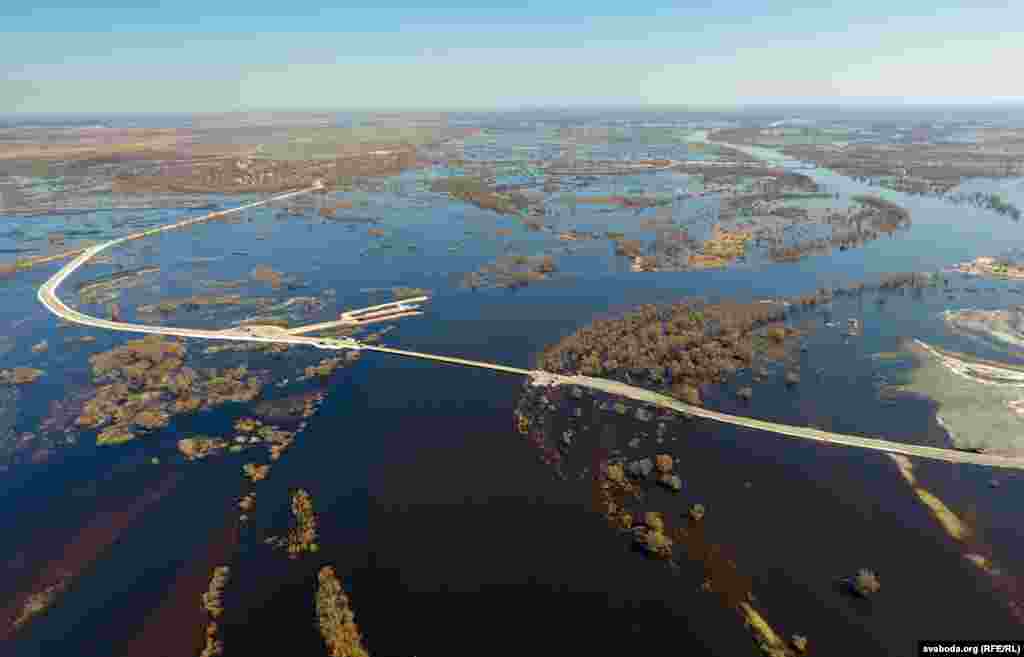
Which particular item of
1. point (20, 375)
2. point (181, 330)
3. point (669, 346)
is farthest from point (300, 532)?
point (20, 375)

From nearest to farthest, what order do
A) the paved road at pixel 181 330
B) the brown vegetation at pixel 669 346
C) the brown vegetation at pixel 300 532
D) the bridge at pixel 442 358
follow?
the brown vegetation at pixel 300 532 < the bridge at pixel 442 358 < the brown vegetation at pixel 669 346 < the paved road at pixel 181 330

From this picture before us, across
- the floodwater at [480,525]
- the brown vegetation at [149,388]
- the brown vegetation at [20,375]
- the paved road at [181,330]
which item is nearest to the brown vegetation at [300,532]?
the floodwater at [480,525]

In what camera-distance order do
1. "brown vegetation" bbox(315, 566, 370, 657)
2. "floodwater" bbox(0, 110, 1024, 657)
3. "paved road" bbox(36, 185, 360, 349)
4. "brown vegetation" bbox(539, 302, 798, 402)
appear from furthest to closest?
"paved road" bbox(36, 185, 360, 349) → "brown vegetation" bbox(539, 302, 798, 402) → "floodwater" bbox(0, 110, 1024, 657) → "brown vegetation" bbox(315, 566, 370, 657)

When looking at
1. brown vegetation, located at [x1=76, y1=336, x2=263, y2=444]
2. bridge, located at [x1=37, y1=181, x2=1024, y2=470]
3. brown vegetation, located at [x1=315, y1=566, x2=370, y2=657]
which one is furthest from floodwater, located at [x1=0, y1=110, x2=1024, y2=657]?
brown vegetation, located at [x1=76, y1=336, x2=263, y2=444]

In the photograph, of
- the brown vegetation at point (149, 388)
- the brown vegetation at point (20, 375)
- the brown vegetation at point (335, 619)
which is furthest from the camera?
the brown vegetation at point (20, 375)

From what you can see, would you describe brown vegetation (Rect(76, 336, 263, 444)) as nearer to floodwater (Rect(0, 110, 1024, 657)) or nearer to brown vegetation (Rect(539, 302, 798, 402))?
floodwater (Rect(0, 110, 1024, 657))

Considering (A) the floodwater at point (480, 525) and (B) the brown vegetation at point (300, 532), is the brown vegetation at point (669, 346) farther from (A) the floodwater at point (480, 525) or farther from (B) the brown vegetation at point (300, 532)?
(B) the brown vegetation at point (300, 532)

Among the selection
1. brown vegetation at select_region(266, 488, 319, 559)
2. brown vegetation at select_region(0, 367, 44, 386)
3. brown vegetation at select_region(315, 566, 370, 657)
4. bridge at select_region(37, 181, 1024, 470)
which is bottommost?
brown vegetation at select_region(315, 566, 370, 657)
